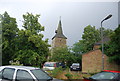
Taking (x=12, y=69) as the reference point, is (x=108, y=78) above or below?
below

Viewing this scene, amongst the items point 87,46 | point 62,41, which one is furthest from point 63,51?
point 62,41

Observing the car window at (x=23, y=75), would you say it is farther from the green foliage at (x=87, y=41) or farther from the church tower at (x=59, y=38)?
the church tower at (x=59, y=38)

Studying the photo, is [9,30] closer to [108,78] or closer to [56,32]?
[108,78]

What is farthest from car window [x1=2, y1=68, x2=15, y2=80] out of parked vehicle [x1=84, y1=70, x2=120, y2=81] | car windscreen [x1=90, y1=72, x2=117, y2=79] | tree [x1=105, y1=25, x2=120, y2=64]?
tree [x1=105, y1=25, x2=120, y2=64]

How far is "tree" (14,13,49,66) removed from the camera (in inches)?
902

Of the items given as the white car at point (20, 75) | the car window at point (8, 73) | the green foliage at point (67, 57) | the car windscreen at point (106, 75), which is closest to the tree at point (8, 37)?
the green foliage at point (67, 57)

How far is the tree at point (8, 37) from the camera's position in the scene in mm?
24578

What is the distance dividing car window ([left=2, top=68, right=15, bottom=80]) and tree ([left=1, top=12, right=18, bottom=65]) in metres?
18.5

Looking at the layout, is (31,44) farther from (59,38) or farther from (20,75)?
(59,38)

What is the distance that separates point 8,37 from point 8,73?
21.1 m

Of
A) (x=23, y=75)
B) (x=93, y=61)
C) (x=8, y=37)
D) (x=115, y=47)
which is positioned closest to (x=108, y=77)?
(x=23, y=75)

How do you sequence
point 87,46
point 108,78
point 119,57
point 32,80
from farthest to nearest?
point 87,46 < point 119,57 < point 108,78 < point 32,80

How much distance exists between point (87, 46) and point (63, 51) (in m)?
8.20

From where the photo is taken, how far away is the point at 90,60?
24875 mm
